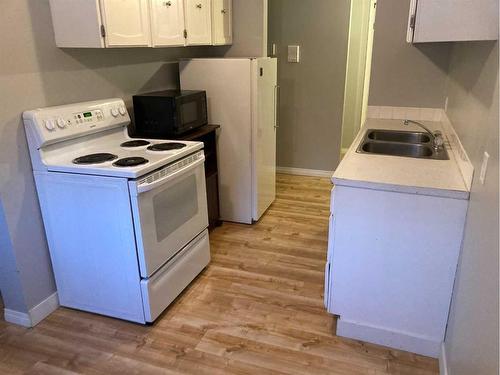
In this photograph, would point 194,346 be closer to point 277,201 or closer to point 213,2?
point 277,201

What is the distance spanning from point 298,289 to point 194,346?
800mm

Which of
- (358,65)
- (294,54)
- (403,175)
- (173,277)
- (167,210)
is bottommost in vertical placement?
(173,277)

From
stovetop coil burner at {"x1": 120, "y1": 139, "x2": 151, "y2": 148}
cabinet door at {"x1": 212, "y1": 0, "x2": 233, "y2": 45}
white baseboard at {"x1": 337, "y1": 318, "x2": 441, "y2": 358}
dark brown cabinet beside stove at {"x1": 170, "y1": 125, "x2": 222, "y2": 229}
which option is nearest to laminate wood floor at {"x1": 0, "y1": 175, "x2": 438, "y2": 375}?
white baseboard at {"x1": 337, "y1": 318, "x2": 441, "y2": 358}

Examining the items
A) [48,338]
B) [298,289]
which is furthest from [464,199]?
[48,338]

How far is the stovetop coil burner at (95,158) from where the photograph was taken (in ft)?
6.89

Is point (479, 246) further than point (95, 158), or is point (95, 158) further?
point (95, 158)

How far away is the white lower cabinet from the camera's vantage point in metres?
1.76

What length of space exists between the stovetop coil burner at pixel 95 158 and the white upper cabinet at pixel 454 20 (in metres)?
1.67

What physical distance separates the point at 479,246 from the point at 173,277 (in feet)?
5.37

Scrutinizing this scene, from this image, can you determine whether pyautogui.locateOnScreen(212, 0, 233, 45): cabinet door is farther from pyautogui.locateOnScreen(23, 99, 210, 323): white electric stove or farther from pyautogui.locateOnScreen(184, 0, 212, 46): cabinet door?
pyautogui.locateOnScreen(23, 99, 210, 323): white electric stove

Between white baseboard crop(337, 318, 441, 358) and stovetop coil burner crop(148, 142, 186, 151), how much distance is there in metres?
1.37

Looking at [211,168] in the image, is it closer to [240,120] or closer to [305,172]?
[240,120]

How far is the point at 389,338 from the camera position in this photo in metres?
2.02

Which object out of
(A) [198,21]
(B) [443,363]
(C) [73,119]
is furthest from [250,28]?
(B) [443,363]
